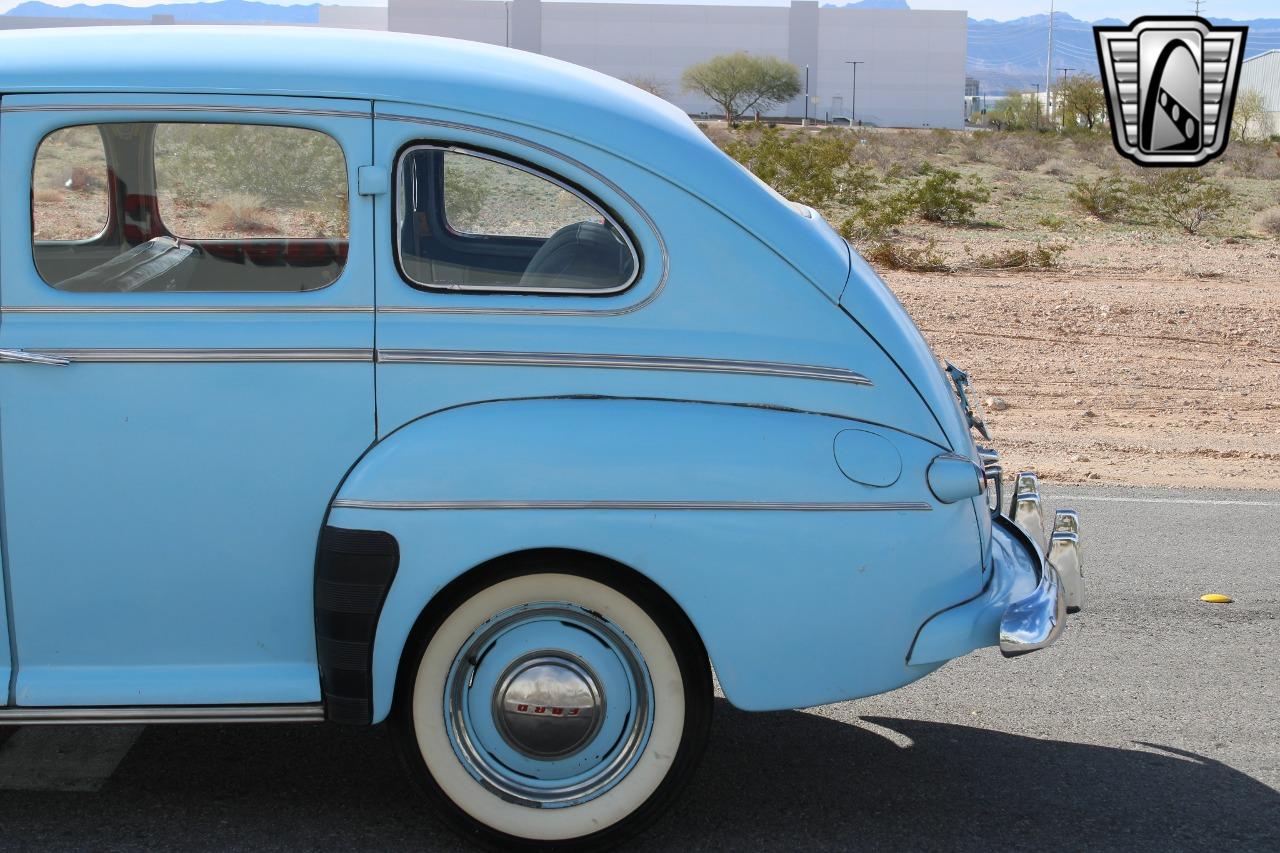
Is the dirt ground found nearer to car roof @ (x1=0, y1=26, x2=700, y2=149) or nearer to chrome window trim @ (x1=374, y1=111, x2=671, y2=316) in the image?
chrome window trim @ (x1=374, y1=111, x2=671, y2=316)

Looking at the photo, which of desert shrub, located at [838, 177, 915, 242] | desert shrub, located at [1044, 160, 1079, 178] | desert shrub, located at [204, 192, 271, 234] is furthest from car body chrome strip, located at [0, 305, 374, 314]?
desert shrub, located at [1044, 160, 1079, 178]

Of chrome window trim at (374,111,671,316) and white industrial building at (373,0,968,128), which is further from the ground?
white industrial building at (373,0,968,128)

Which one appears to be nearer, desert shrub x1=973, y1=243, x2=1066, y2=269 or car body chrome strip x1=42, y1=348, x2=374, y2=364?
car body chrome strip x1=42, y1=348, x2=374, y2=364

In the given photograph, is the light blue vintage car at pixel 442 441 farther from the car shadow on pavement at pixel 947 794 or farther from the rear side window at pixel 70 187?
the car shadow on pavement at pixel 947 794

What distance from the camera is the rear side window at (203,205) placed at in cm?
325

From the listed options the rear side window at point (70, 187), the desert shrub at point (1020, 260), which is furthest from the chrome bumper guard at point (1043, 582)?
the desert shrub at point (1020, 260)

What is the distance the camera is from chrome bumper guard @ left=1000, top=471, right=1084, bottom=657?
10.9 feet

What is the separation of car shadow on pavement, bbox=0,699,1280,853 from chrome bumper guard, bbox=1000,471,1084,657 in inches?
21.9

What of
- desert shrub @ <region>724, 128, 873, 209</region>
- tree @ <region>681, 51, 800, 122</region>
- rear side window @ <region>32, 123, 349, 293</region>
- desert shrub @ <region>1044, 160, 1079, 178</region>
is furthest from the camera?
tree @ <region>681, 51, 800, 122</region>

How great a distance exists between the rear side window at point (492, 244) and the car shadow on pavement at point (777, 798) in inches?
54.7

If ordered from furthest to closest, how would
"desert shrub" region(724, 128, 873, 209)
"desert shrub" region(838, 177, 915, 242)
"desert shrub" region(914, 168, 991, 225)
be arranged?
"desert shrub" region(914, 168, 991, 225) < "desert shrub" region(724, 128, 873, 209) < "desert shrub" region(838, 177, 915, 242)

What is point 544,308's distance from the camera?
328cm

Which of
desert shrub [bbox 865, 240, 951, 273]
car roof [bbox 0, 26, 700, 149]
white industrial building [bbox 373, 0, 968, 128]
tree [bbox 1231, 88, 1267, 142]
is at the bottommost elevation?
desert shrub [bbox 865, 240, 951, 273]

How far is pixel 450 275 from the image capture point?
3.32 meters
